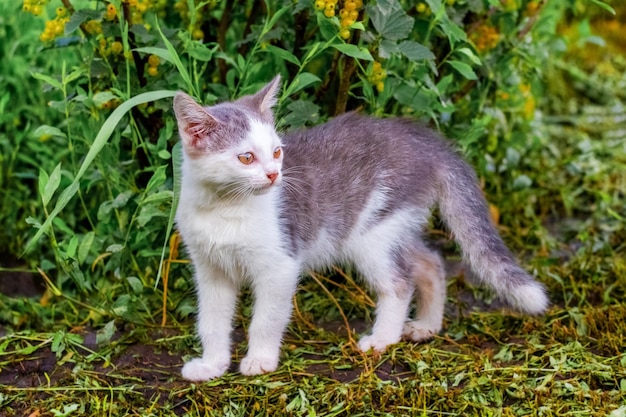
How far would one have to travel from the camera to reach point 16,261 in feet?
13.8

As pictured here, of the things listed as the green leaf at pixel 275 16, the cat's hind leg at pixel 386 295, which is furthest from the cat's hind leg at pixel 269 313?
the green leaf at pixel 275 16

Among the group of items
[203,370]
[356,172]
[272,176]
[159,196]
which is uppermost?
[272,176]

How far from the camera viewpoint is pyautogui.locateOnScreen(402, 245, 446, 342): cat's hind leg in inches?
134

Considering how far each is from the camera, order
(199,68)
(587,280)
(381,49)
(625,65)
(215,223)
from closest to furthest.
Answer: (215,223)
(381,49)
(199,68)
(587,280)
(625,65)

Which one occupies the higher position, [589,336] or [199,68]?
[199,68]

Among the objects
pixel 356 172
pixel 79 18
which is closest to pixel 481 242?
pixel 356 172

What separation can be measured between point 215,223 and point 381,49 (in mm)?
857

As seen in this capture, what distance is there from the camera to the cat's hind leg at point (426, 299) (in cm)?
341

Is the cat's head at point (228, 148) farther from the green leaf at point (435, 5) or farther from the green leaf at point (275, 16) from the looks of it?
the green leaf at point (435, 5)

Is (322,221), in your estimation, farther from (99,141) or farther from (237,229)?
(99,141)

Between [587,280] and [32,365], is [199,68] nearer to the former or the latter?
[32,365]

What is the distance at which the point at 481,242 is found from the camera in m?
3.26

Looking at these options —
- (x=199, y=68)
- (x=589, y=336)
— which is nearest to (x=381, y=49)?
(x=199, y=68)

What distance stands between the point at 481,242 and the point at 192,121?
1171mm
